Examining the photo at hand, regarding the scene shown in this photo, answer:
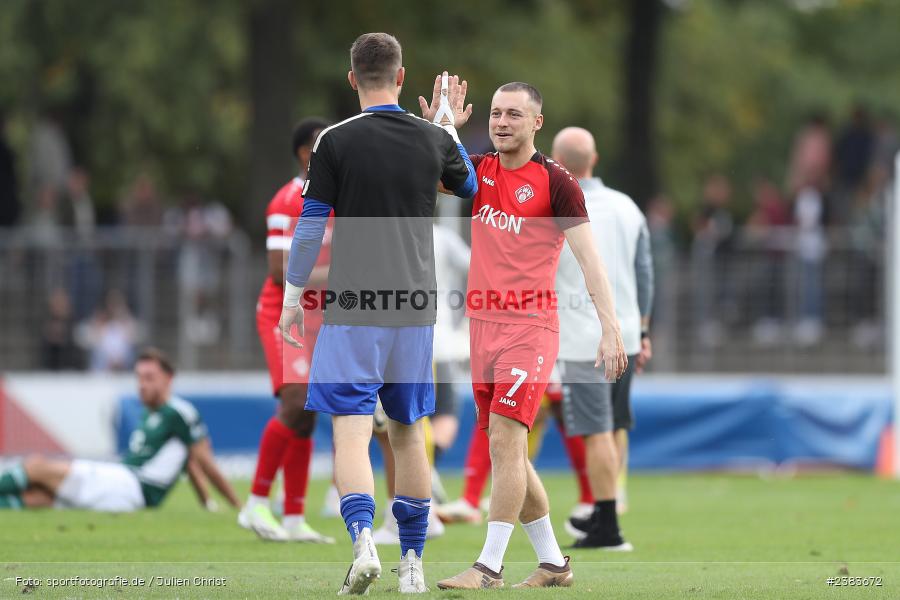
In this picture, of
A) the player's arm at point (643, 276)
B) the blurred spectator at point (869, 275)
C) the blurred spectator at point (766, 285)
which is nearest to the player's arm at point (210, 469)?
the player's arm at point (643, 276)

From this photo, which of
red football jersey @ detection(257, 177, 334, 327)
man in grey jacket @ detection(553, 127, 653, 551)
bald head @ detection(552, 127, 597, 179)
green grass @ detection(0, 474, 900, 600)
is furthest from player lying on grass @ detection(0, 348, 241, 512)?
bald head @ detection(552, 127, 597, 179)

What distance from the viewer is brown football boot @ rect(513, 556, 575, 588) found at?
721 centimetres

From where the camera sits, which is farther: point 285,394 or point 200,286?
point 200,286

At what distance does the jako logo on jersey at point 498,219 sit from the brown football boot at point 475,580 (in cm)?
157

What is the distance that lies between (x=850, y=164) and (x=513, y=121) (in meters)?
14.5

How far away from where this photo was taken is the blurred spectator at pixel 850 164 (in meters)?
20.4

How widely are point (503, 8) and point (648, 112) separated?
5.44 meters

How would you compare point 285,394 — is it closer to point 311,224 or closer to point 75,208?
point 311,224

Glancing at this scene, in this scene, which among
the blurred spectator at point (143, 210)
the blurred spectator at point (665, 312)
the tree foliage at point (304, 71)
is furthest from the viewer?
the tree foliage at point (304, 71)

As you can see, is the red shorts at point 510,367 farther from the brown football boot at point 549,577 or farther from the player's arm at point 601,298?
the brown football boot at point 549,577

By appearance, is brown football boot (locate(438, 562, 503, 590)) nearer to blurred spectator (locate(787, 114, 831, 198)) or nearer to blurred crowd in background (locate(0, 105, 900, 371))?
blurred crowd in background (locate(0, 105, 900, 371))

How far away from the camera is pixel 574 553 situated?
8.95 m

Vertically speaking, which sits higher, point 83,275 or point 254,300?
point 83,275

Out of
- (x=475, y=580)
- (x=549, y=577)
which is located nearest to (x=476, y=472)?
(x=549, y=577)
